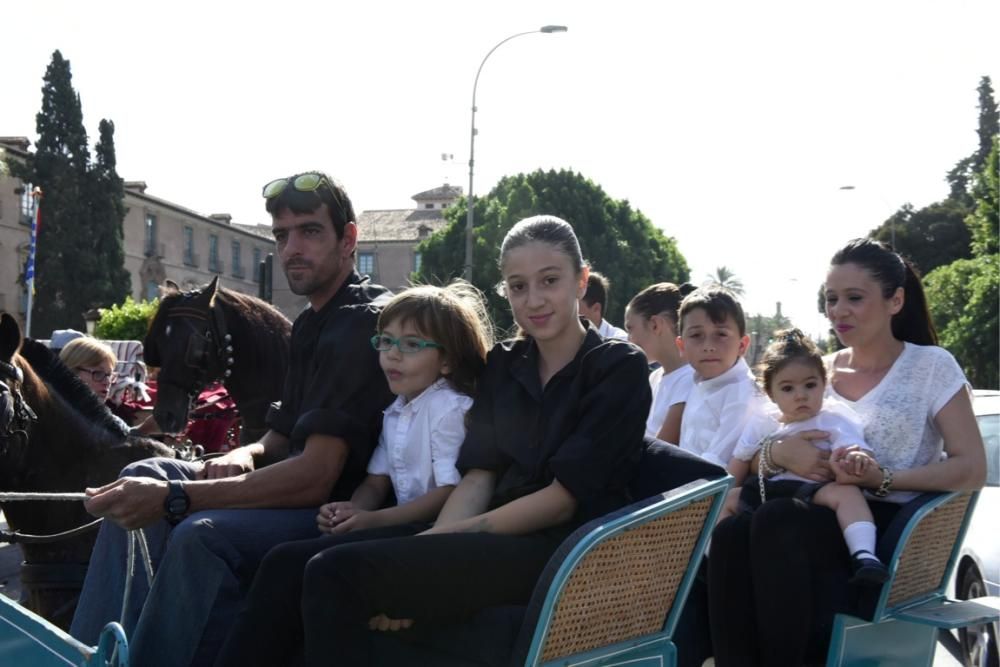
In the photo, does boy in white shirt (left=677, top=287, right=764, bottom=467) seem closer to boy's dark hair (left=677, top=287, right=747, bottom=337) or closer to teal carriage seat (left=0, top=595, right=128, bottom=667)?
boy's dark hair (left=677, top=287, right=747, bottom=337)

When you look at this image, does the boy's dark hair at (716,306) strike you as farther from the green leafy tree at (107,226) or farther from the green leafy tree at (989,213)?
the green leafy tree at (107,226)

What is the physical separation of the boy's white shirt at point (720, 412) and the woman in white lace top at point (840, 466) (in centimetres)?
38

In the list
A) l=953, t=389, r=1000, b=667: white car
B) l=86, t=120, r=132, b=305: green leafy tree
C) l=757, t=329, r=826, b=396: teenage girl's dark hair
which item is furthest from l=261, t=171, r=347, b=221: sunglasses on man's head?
l=86, t=120, r=132, b=305: green leafy tree

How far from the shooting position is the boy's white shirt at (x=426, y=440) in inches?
134

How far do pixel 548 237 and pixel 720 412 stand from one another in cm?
161

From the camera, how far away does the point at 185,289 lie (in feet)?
20.4

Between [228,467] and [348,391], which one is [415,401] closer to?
[348,391]

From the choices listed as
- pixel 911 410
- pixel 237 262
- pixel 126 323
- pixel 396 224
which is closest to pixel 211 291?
pixel 911 410

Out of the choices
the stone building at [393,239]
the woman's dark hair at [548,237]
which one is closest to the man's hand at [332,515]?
the woman's dark hair at [548,237]

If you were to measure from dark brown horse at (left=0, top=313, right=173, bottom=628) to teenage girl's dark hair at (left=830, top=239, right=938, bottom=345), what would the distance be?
115 inches

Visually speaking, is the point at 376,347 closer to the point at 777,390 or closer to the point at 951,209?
the point at 777,390

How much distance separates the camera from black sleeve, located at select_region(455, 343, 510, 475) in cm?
327

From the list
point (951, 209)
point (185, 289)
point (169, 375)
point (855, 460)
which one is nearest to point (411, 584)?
point (855, 460)

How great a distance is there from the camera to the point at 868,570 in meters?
3.39
